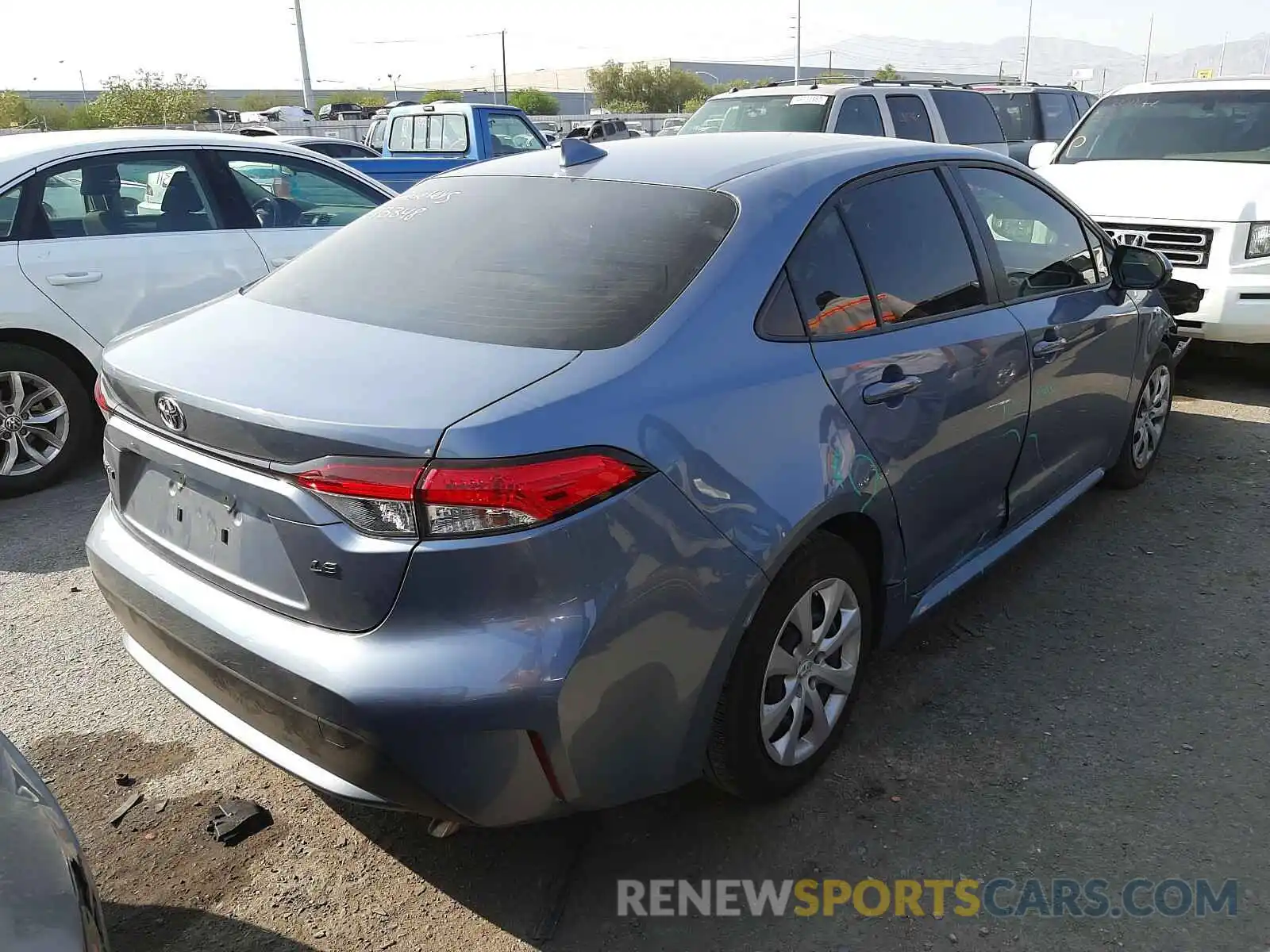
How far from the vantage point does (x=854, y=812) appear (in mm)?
2838

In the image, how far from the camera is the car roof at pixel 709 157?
2957mm

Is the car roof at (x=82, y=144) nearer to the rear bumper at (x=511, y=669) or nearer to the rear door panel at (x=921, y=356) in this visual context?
the rear bumper at (x=511, y=669)

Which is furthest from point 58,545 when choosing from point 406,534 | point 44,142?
point 406,534

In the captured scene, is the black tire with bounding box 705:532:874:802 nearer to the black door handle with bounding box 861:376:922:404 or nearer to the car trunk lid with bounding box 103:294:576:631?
the black door handle with bounding box 861:376:922:404

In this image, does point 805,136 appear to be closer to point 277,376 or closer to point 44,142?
point 277,376

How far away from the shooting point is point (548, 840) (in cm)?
278

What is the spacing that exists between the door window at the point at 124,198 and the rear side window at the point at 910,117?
7155 millimetres

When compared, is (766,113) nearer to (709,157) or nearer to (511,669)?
(709,157)

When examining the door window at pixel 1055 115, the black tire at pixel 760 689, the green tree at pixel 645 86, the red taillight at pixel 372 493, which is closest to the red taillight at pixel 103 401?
the red taillight at pixel 372 493

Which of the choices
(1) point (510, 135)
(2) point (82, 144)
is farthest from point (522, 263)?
(1) point (510, 135)

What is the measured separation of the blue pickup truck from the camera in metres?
13.5

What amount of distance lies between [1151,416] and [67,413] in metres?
5.38

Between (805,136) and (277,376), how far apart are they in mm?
1924

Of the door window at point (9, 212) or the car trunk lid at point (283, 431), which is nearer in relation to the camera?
the car trunk lid at point (283, 431)
